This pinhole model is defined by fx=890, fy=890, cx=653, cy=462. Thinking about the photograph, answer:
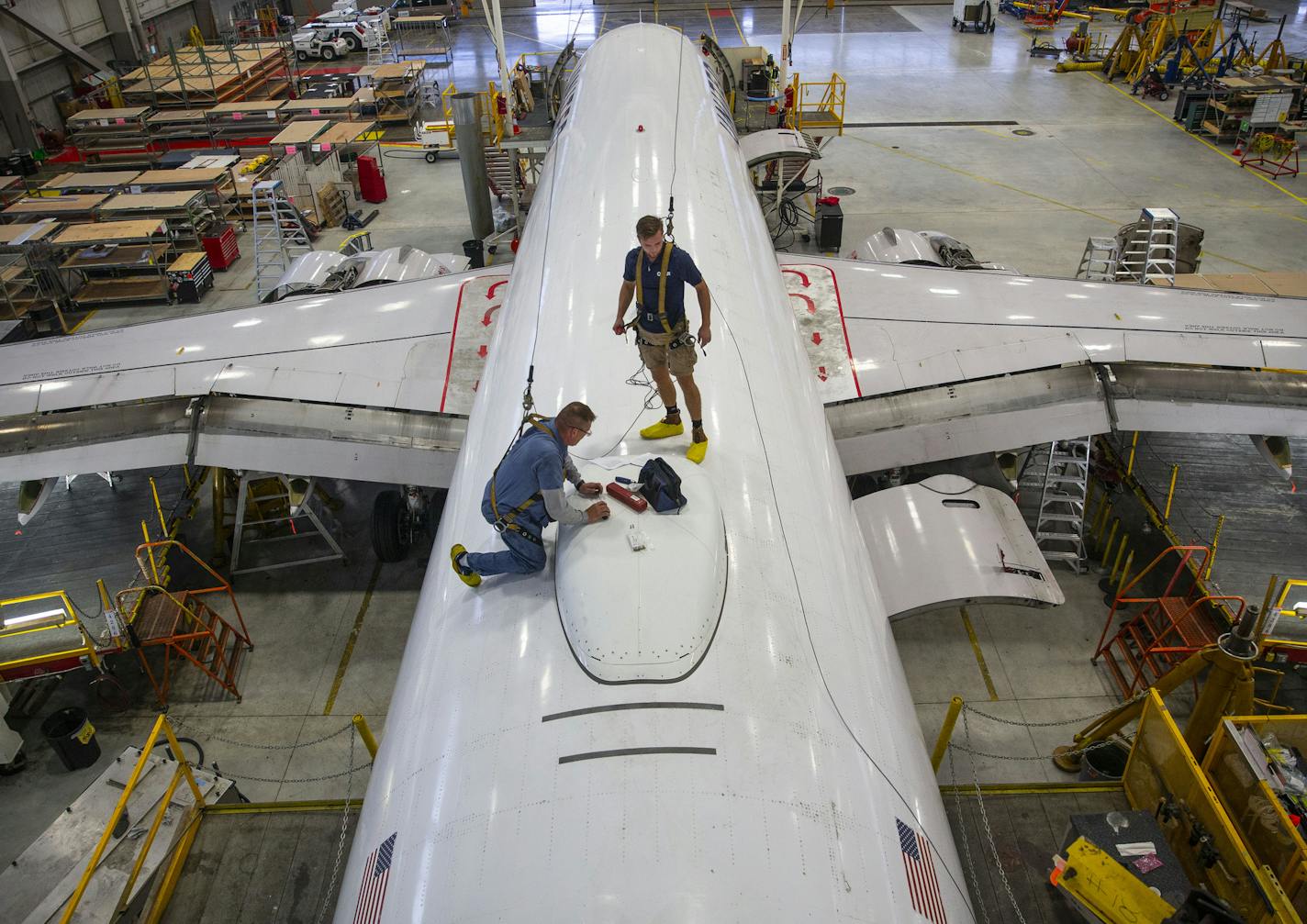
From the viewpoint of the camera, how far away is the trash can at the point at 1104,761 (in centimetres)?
1002

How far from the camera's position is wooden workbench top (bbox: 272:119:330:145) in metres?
27.0

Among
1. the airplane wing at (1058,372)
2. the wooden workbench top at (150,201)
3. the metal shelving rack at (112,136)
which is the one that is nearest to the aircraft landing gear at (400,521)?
the airplane wing at (1058,372)

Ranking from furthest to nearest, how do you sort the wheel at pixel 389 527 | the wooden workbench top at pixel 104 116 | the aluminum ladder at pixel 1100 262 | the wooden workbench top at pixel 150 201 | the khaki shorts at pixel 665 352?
the wooden workbench top at pixel 104 116, the wooden workbench top at pixel 150 201, the aluminum ladder at pixel 1100 262, the wheel at pixel 389 527, the khaki shorts at pixel 665 352

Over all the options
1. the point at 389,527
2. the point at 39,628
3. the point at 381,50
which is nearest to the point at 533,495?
the point at 389,527

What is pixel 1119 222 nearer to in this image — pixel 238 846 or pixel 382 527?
pixel 382 527

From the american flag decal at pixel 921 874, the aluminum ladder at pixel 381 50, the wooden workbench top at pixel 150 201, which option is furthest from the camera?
the aluminum ladder at pixel 381 50

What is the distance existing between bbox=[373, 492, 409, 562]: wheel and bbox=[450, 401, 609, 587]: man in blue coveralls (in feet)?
24.6

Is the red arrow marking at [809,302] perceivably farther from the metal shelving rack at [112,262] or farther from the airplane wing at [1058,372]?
the metal shelving rack at [112,262]

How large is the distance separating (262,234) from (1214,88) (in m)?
31.8

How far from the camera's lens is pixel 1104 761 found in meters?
10.1

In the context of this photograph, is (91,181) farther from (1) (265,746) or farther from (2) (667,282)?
(2) (667,282)

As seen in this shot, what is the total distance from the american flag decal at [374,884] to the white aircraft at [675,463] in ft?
0.07

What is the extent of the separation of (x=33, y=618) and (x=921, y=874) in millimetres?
11046

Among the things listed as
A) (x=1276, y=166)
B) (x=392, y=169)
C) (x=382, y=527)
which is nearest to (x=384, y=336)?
(x=382, y=527)
